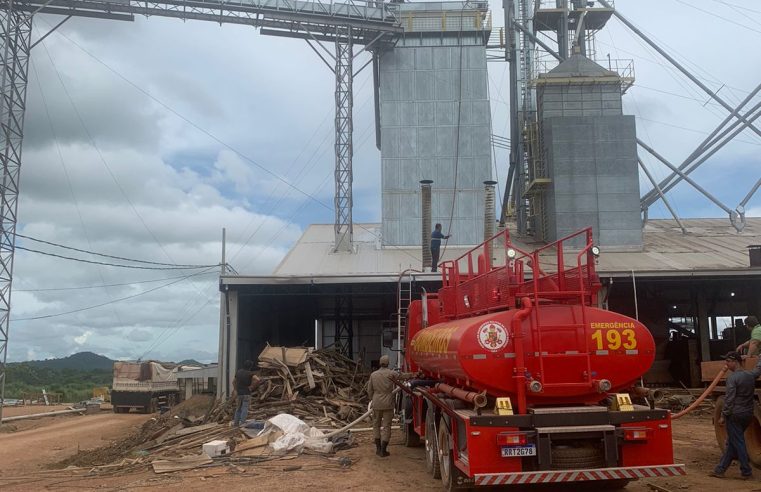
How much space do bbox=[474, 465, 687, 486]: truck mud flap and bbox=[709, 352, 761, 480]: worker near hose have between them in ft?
6.41

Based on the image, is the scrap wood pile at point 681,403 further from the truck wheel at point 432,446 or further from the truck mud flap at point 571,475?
the truck mud flap at point 571,475

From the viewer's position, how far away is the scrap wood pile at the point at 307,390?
60.0 ft

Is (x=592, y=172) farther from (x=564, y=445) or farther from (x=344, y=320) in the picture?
(x=564, y=445)

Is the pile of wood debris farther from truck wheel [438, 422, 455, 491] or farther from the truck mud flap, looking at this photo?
the truck mud flap

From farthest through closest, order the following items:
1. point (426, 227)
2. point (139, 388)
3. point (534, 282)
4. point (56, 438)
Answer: point (139, 388), point (56, 438), point (426, 227), point (534, 282)

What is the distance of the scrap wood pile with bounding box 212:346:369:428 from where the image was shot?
18297mm

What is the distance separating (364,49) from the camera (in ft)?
105

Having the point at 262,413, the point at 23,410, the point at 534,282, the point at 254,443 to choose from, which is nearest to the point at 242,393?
the point at 262,413

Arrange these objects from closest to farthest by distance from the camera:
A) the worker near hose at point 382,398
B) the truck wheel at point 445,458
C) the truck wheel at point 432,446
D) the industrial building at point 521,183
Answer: the truck wheel at point 445,458
the truck wheel at point 432,446
the worker near hose at point 382,398
the industrial building at point 521,183

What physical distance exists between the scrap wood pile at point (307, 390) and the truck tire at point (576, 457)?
9.81m

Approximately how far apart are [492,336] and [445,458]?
2.32 m

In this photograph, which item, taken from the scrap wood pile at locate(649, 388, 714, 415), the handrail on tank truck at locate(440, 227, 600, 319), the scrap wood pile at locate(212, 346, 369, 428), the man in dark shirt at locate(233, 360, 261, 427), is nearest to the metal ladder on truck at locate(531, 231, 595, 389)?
the handrail on tank truck at locate(440, 227, 600, 319)

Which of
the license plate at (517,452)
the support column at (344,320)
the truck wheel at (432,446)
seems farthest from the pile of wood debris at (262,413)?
the license plate at (517,452)

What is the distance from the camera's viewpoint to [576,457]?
8.32 metres
